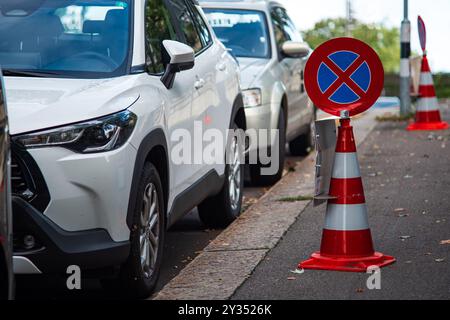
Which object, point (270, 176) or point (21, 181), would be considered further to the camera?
point (270, 176)

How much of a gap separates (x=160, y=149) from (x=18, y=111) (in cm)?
104

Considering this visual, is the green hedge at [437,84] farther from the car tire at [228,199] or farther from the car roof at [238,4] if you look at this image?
the car tire at [228,199]

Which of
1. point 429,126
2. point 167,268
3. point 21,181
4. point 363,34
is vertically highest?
point 21,181

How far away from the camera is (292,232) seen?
8.38 metres

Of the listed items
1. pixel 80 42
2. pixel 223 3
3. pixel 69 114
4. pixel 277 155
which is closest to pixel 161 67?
pixel 80 42

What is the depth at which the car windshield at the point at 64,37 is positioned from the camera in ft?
22.4

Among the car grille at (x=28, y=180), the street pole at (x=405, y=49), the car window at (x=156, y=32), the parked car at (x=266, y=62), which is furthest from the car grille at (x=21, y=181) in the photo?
the street pole at (x=405, y=49)

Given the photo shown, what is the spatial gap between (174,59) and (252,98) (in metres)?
4.22

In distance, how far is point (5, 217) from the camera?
4453 millimetres

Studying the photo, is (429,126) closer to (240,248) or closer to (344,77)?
(240,248)

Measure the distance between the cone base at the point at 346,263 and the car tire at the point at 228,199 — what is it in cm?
183
